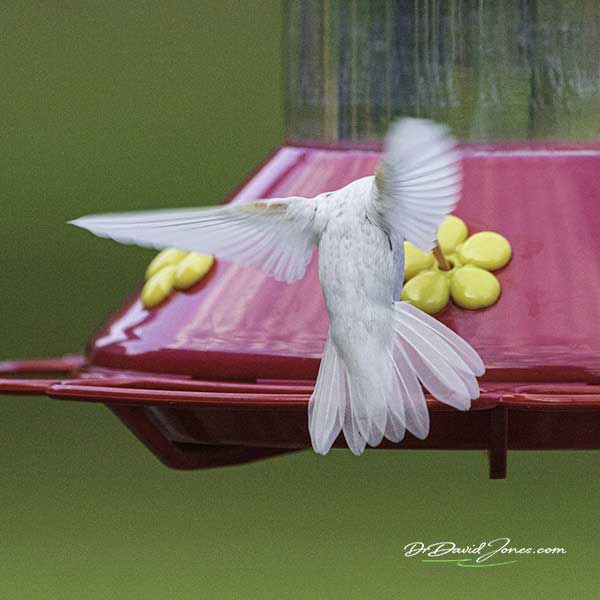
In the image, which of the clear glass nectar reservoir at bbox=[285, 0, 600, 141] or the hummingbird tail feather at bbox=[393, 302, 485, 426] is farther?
the clear glass nectar reservoir at bbox=[285, 0, 600, 141]

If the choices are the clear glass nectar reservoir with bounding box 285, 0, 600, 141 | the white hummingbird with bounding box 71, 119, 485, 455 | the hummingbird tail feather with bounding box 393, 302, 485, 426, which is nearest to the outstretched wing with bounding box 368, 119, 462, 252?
the white hummingbird with bounding box 71, 119, 485, 455

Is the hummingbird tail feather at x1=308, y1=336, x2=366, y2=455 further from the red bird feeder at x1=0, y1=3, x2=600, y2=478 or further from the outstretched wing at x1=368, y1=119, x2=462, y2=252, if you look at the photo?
the outstretched wing at x1=368, y1=119, x2=462, y2=252

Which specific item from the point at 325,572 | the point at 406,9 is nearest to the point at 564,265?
the point at 406,9

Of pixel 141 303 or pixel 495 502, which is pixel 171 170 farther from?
pixel 141 303

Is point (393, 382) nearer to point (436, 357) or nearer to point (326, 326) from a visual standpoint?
point (436, 357)

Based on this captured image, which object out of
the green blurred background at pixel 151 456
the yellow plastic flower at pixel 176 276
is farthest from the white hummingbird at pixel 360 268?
the green blurred background at pixel 151 456

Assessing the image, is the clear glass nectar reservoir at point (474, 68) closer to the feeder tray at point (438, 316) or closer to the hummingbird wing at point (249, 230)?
the feeder tray at point (438, 316)
